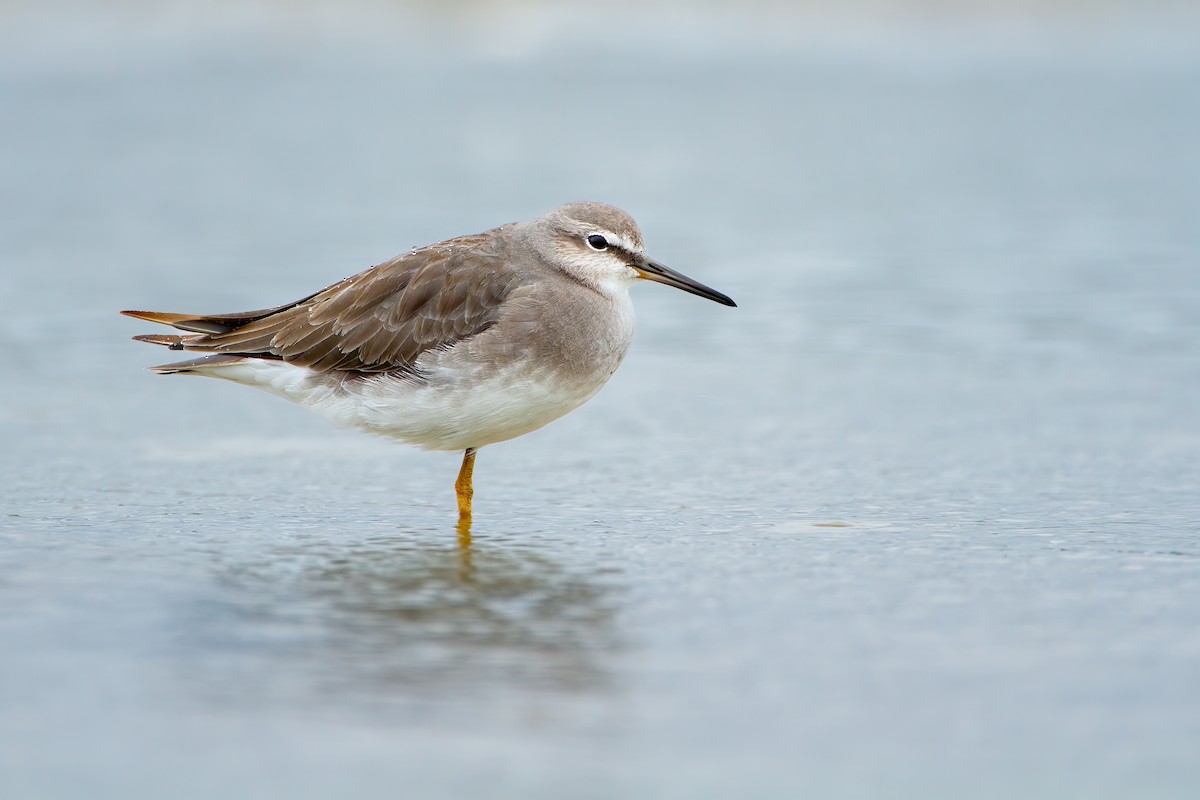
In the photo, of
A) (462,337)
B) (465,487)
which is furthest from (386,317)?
(465,487)

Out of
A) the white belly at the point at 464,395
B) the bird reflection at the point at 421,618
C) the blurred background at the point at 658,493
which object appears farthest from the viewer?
the white belly at the point at 464,395

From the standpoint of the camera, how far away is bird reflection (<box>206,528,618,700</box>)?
492cm

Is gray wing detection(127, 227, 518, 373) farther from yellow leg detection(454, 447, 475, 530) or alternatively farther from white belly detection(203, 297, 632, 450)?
yellow leg detection(454, 447, 475, 530)

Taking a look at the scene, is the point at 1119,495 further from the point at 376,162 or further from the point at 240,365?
the point at 376,162

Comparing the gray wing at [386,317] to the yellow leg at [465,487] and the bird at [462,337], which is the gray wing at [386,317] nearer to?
the bird at [462,337]

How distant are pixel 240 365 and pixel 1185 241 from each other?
30.4ft

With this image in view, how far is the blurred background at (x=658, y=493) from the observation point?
443cm

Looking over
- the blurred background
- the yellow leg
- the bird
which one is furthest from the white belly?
the blurred background

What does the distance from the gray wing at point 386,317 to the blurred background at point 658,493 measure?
2.25 ft

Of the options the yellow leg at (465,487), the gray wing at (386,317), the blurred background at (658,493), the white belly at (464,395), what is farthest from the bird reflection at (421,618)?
the gray wing at (386,317)

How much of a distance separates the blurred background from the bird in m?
0.50

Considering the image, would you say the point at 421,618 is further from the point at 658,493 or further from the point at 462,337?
the point at 658,493

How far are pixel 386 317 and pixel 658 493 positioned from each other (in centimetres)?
150

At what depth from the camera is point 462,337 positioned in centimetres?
704
